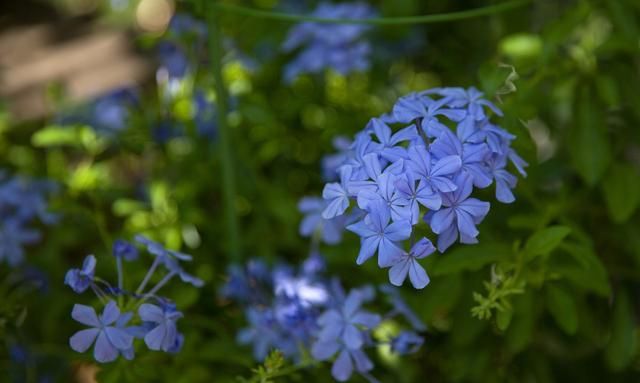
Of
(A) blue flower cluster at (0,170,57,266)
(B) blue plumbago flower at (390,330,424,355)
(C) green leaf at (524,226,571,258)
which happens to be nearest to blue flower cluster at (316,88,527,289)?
(C) green leaf at (524,226,571,258)

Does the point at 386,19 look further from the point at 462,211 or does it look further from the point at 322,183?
the point at 322,183

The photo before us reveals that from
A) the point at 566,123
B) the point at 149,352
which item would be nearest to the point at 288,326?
the point at 149,352

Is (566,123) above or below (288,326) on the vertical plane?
below

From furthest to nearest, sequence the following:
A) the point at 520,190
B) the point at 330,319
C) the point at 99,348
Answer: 1. the point at 520,190
2. the point at 330,319
3. the point at 99,348

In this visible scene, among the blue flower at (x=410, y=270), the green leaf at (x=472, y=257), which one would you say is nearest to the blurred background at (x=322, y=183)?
the green leaf at (x=472, y=257)

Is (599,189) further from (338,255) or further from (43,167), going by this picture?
(43,167)

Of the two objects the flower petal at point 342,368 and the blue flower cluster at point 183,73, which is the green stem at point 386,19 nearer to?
the blue flower cluster at point 183,73

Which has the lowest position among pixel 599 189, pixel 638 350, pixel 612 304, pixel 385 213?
pixel 638 350
